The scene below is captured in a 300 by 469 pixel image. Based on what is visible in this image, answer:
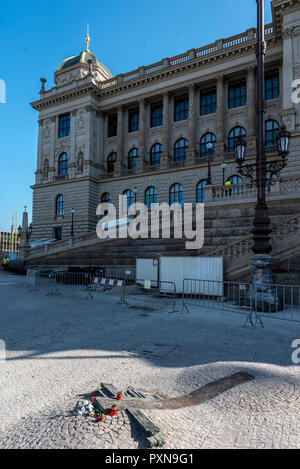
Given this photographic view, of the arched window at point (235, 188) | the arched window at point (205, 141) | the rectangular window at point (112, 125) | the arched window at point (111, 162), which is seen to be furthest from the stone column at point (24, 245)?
the arched window at point (205, 141)

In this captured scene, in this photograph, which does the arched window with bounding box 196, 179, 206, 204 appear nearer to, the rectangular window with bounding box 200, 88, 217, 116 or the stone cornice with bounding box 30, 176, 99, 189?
the rectangular window with bounding box 200, 88, 217, 116

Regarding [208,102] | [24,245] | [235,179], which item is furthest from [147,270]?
[208,102]

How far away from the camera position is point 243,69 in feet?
103

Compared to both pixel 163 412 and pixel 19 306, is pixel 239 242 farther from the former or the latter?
pixel 163 412

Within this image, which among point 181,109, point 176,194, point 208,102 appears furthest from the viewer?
point 181,109

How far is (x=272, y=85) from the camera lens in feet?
101

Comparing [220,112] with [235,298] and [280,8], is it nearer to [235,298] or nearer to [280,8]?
[280,8]

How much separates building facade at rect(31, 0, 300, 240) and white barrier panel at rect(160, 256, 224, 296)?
17.0m

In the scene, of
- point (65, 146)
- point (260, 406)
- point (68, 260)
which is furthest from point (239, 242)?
point (65, 146)

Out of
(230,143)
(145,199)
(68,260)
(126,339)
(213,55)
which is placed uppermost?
(213,55)

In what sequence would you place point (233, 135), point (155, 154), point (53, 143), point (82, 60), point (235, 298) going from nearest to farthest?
point (235, 298) < point (233, 135) < point (155, 154) < point (53, 143) < point (82, 60)

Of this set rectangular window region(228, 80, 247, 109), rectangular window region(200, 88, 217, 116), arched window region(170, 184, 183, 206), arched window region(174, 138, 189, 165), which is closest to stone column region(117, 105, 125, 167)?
arched window region(174, 138, 189, 165)

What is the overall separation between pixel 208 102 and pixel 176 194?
12119 mm

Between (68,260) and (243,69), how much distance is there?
2744cm
